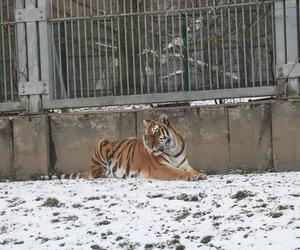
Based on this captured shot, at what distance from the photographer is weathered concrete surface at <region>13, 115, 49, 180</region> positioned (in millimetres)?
10000

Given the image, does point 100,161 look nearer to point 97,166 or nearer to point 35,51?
point 97,166

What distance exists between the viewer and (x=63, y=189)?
29.0 ft

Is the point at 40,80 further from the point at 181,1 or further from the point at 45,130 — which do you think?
the point at 181,1

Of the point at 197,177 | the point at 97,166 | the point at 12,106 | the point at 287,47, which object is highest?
the point at 287,47

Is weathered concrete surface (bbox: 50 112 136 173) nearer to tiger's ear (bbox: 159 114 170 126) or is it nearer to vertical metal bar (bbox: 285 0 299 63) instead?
tiger's ear (bbox: 159 114 170 126)

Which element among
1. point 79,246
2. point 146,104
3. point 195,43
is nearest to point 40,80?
point 146,104

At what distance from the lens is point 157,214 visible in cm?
727

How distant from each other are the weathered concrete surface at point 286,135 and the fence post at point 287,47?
0.31m

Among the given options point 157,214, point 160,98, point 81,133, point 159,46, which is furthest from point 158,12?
point 157,214

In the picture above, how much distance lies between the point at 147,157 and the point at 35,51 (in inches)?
103

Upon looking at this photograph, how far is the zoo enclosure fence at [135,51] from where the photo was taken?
10000mm

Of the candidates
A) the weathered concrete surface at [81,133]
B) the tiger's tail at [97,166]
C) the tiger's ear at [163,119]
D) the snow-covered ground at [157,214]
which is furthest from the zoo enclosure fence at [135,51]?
the snow-covered ground at [157,214]

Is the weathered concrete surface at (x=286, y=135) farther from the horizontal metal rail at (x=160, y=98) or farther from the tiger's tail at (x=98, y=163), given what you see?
the tiger's tail at (x=98, y=163)

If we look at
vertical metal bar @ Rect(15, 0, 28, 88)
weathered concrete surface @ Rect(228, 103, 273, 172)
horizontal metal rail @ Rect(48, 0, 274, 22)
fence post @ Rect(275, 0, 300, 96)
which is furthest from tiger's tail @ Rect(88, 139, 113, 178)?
fence post @ Rect(275, 0, 300, 96)
